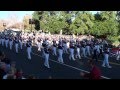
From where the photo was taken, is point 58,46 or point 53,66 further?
point 58,46

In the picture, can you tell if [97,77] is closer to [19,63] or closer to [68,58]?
[19,63]

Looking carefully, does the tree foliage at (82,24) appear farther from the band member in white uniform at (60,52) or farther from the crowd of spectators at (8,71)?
the band member in white uniform at (60,52)

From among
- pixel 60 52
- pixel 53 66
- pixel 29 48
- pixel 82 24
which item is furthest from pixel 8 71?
pixel 60 52

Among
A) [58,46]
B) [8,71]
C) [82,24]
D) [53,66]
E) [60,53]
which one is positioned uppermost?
[82,24]

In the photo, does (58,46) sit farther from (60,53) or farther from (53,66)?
(53,66)

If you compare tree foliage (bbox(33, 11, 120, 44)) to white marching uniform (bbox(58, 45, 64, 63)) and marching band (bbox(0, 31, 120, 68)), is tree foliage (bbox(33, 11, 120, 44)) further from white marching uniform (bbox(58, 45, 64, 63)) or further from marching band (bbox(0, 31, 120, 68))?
white marching uniform (bbox(58, 45, 64, 63))

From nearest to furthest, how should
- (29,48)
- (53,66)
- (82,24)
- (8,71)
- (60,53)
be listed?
(8,71) → (82,24) → (53,66) → (29,48) → (60,53)

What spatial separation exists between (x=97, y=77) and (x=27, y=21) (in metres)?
3.66

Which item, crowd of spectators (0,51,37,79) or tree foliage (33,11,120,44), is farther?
tree foliage (33,11,120,44)

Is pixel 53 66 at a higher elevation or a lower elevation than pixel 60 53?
lower

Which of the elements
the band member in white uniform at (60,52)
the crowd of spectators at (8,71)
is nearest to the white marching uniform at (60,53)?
the band member in white uniform at (60,52)

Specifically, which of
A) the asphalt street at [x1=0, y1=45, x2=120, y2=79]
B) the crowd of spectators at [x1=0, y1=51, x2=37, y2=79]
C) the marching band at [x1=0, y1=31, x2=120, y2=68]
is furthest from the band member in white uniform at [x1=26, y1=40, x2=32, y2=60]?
the crowd of spectators at [x1=0, y1=51, x2=37, y2=79]
